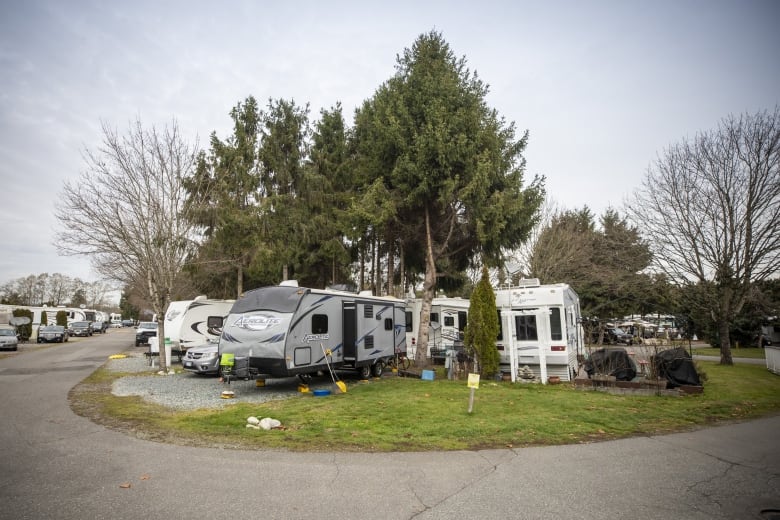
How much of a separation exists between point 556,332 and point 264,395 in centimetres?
897

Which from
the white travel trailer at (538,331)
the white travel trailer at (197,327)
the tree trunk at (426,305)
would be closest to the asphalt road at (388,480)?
the white travel trailer at (538,331)

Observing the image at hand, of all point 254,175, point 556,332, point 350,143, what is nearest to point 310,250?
point 254,175

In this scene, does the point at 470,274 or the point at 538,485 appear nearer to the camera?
the point at 538,485

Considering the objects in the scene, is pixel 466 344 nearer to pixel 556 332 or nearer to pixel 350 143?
pixel 556 332

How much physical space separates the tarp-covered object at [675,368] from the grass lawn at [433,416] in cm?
56

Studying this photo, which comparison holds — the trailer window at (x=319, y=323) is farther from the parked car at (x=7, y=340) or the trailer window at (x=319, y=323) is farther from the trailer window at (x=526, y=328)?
the parked car at (x=7, y=340)

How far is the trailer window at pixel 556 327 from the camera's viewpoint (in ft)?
45.3

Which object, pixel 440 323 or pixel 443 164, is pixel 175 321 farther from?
pixel 443 164

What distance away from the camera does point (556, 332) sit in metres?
13.9

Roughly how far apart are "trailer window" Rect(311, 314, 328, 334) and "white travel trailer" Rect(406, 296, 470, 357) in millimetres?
8016

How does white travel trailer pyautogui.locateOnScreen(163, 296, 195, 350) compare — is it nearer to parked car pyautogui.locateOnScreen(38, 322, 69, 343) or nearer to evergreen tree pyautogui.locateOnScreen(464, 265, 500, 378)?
evergreen tree pyautogui.locateOnScreen(464, 265, 500, 378)

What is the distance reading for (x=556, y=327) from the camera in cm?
→ 1387

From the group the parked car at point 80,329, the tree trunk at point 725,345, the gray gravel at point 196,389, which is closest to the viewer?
the gray gravel at point 196,389

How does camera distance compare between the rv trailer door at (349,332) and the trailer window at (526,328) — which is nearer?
the rv trailer door at (349,332)
